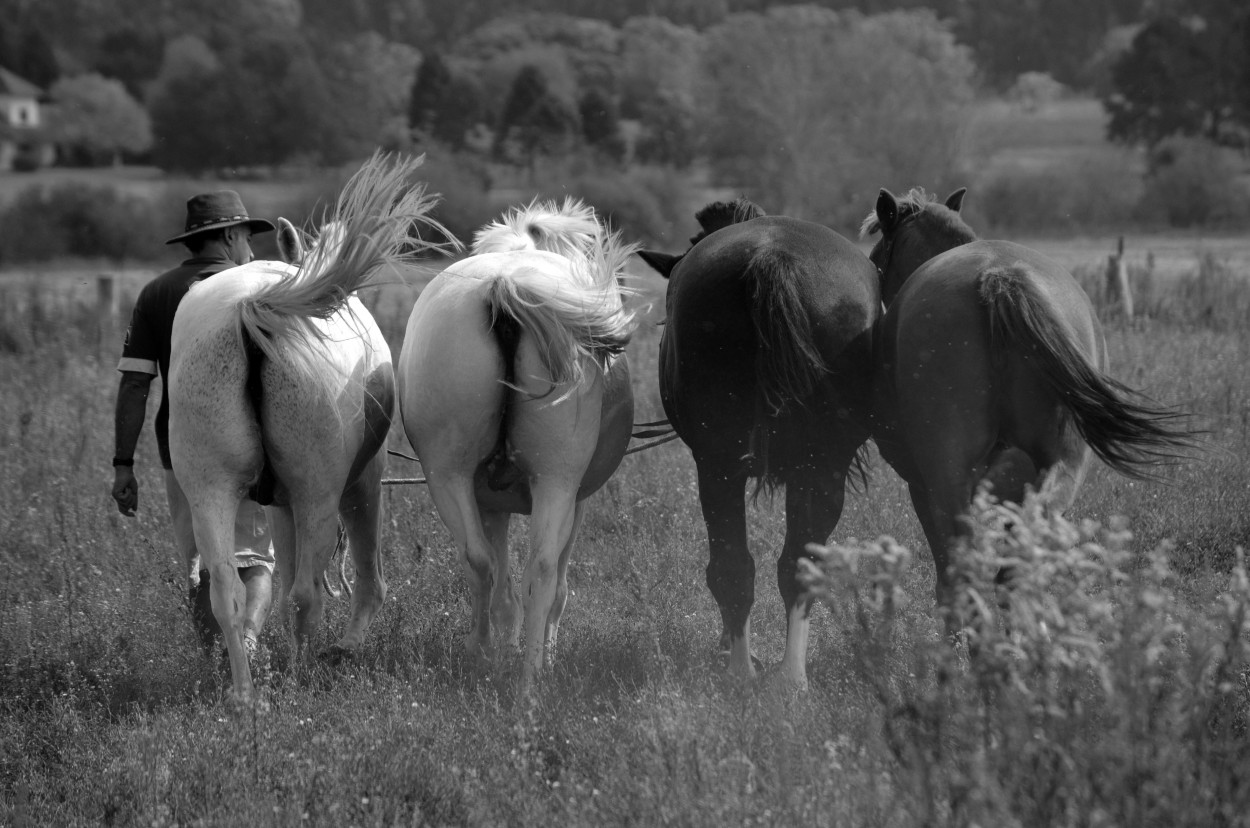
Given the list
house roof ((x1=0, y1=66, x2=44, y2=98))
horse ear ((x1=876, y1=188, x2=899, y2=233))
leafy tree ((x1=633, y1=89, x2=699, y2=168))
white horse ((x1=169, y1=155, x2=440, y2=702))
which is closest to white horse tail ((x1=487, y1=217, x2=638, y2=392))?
white horse ((x1=169, y1=155, x2=440, y2=702))

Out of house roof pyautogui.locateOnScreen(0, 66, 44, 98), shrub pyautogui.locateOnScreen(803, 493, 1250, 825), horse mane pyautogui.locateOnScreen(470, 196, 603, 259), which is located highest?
house roof pyautogui.locateOnScreen(0, 66, 44, 98)

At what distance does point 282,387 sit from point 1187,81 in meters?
61.9

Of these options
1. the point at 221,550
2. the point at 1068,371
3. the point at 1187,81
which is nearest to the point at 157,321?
the point at 221,550

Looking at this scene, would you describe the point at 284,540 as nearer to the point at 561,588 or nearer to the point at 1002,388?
the point at 561,588

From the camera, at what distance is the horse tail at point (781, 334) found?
5.09 meters

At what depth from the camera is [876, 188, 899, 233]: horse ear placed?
619cm

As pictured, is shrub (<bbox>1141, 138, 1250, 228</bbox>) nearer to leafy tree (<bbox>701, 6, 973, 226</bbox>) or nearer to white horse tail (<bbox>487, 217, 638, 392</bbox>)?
leafy tree (<bbox>701, 6, 973, 226</bbox>)

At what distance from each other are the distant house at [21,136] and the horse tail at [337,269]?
193ft

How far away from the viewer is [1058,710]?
2.81m

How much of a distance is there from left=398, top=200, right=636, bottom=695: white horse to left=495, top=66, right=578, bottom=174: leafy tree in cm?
3702

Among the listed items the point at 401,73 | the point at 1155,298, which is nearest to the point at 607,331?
the point at 1155,298

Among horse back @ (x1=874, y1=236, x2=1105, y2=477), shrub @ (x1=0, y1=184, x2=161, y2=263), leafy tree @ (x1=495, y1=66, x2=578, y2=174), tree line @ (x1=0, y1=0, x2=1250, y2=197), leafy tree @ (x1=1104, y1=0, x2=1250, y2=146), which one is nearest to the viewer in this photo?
horse back @ (x1=874, y1=236, x2=1105, y2=477)

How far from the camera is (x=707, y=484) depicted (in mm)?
5535

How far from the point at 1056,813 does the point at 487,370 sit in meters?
2.80
